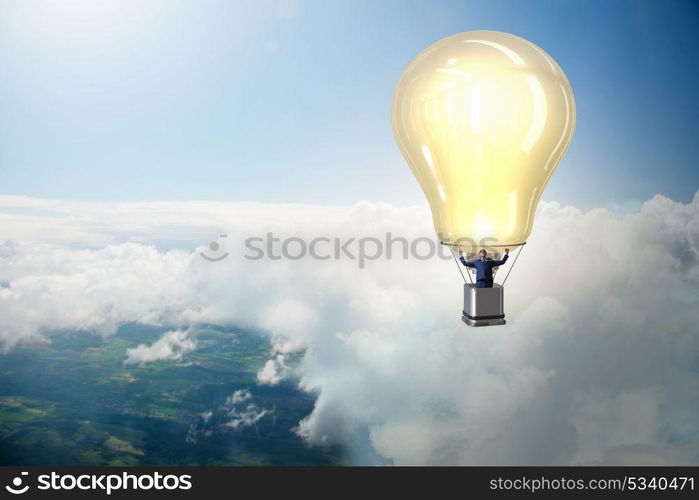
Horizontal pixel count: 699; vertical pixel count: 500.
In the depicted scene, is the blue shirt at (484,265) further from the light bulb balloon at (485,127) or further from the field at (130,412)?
the field at (130,412)

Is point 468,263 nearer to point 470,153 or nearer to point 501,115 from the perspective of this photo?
point 470,153

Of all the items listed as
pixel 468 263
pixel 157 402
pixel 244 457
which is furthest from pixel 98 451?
pixel 468 263

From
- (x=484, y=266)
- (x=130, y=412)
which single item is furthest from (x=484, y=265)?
(x=130, y=412)

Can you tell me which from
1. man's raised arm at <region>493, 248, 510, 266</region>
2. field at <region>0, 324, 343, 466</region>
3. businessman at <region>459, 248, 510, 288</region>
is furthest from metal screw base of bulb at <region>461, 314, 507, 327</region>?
field at <region>0, 324, 343, 466</region>

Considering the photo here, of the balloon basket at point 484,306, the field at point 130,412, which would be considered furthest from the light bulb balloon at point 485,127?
the field at point 130,412

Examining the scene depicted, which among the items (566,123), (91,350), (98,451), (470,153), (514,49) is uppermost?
(91,350)

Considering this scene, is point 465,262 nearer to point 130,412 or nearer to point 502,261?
point 502,261
